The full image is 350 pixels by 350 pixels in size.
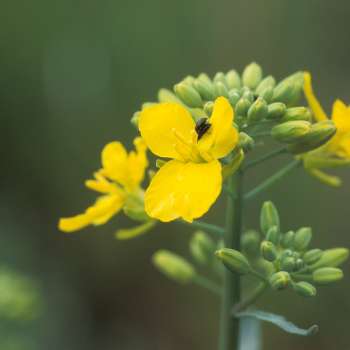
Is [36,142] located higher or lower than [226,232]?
higher

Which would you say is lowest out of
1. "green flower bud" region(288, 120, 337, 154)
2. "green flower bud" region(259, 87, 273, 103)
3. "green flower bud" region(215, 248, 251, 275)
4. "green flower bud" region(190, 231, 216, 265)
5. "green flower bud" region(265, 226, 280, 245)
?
"green flower bud" region(215, 248, 251, 275)

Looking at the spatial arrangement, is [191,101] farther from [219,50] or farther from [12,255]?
[219,50]

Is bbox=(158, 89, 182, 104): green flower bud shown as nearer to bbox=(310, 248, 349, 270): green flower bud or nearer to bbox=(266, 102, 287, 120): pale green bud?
bbox=(266, 102, 287, 120): pale green bud

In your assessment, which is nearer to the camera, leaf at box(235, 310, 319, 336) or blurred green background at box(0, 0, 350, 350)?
leaf at box(235, 310, 319, 336)

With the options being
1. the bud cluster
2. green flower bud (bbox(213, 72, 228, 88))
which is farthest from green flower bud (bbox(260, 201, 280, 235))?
green flower bud (bbox(213, 72, 228, 88))

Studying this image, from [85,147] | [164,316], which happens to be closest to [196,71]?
[85,147]

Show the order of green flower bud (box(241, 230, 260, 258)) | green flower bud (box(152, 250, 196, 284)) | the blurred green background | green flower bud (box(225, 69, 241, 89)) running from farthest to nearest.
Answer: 1. the blurred green background
2. green flower bud (box(152, 250, 196, 284))
3. green flower bud (box(241, 230, 260, 258))
4. green flower bud (box(225, 69, 241, 89))

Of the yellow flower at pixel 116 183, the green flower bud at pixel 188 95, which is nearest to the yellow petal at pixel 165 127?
the green flower bud at pixel 188 95
